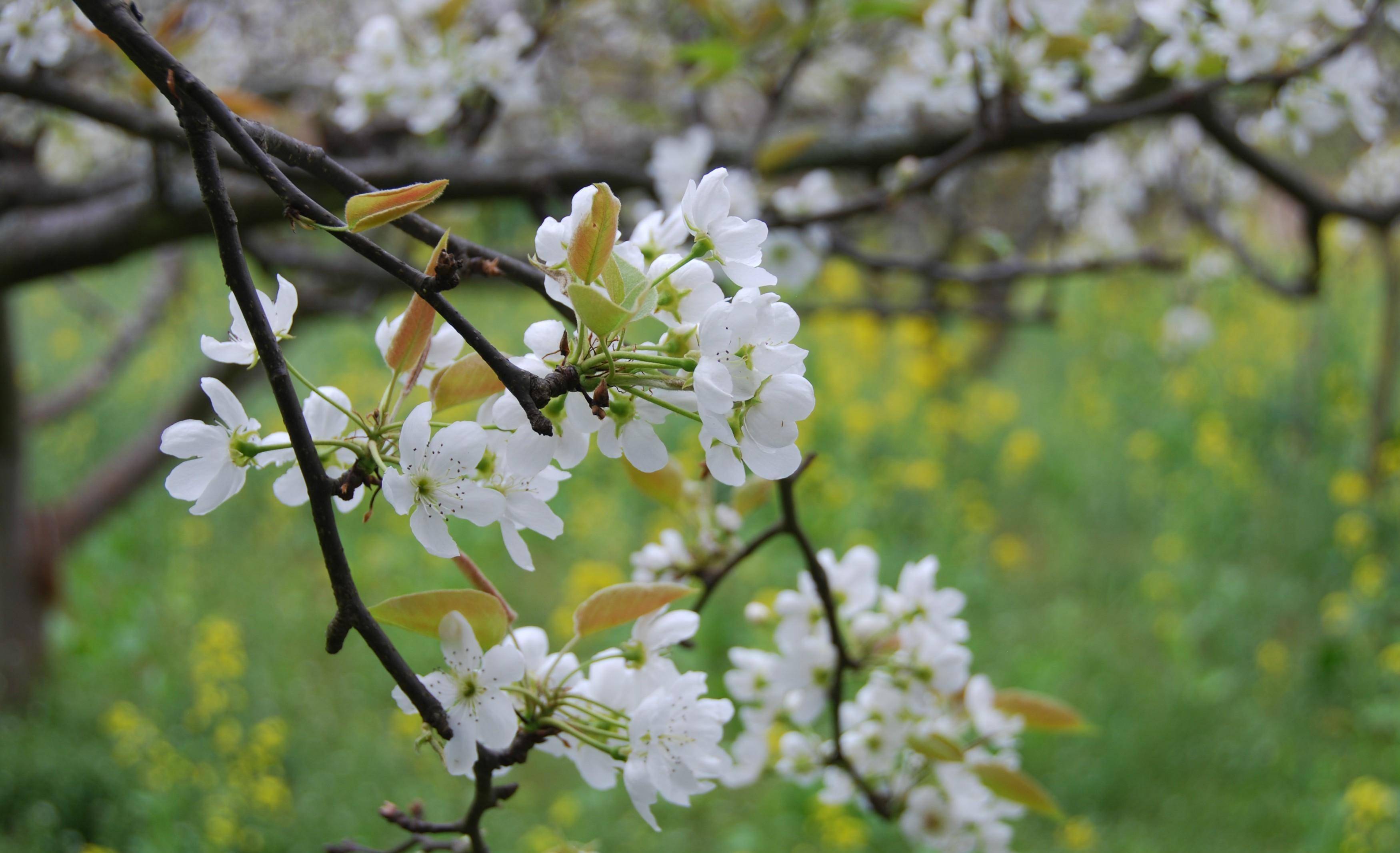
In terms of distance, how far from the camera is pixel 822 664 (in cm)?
104

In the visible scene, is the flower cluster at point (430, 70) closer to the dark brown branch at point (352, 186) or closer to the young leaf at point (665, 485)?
the young leaf at point (665, 485)

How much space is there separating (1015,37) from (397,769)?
7.32ft

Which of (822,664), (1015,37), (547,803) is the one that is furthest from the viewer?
(547,803)

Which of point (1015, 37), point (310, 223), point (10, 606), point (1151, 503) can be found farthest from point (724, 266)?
point (1151, 503)

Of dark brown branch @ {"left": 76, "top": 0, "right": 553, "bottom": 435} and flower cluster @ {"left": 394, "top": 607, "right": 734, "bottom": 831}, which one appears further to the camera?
flower cluster @ {"left": 394, "top": 607, "right": 734, "bottom": 831}

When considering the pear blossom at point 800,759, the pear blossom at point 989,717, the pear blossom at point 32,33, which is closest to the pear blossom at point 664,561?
the pear blossom at point 800,759

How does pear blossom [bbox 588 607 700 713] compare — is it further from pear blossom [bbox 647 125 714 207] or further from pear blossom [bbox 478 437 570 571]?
pear blossom [bbox 647 125 714 207]

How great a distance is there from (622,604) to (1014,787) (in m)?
0.59

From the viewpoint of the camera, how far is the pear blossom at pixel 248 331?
1.86ft

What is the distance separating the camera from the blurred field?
2.32 metres

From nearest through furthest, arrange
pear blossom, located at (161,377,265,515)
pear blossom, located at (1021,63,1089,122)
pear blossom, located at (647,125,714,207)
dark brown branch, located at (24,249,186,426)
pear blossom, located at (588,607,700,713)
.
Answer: pear blossom, located at (161,377,265,515)
pear blossom, located at (588,607,700,713)
pear blossom, located at (1021,63,1089,122)
pear blossom, located at (647,125,714,207)
dark brown branch, located at (24,249,186,426)

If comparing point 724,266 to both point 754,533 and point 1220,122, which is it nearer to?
point 1220,122

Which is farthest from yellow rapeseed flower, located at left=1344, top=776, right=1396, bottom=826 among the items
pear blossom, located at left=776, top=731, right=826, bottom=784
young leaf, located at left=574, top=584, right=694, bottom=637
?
young leaf, located at left=574, top=584, right=694, bottom=637

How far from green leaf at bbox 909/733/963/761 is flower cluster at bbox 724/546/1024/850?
0.08ft
